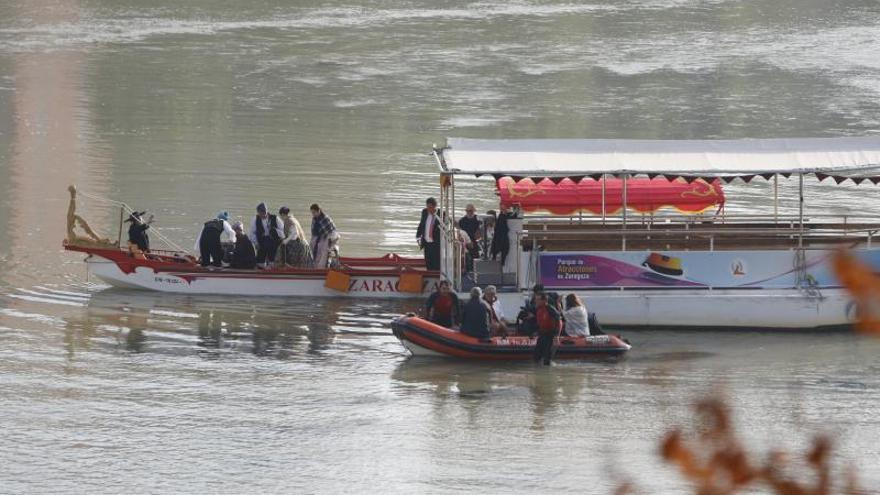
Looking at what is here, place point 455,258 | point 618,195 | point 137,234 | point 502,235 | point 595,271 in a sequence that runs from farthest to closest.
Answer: point 137,234
point 618,195
point 455,258
point 502,235
point 595,271

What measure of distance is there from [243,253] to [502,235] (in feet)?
13.4

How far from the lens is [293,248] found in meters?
23.9

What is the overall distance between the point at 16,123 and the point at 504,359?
25.6 m

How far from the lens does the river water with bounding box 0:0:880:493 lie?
16.3 m

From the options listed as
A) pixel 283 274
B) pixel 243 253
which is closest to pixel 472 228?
pixel 283 274

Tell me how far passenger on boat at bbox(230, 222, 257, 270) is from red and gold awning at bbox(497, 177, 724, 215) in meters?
3.80

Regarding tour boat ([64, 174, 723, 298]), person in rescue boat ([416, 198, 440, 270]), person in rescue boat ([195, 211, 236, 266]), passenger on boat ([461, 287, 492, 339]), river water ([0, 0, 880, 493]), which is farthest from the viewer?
person in rescue boat ([195, 211, 236, 266])

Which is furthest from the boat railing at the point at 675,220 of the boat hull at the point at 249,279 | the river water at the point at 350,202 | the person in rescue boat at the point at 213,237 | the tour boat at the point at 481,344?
the person in rescue boat at the point at 213,237

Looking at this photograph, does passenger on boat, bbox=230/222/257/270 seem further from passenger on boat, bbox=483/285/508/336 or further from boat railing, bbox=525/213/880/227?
passenger on boat, bbox=483/285/508/336

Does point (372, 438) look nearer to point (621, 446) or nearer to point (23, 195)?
point (621, 446)

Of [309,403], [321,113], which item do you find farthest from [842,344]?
[321,113]

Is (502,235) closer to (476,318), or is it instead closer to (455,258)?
(455,258)

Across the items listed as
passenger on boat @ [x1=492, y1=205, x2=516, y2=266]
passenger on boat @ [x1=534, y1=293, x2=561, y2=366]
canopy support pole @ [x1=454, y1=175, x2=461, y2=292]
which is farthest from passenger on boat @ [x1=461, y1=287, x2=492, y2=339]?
passenger on boat @ [x1=492, y1=205, x2=516, y2=266]

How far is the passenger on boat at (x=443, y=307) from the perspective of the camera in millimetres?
20234
